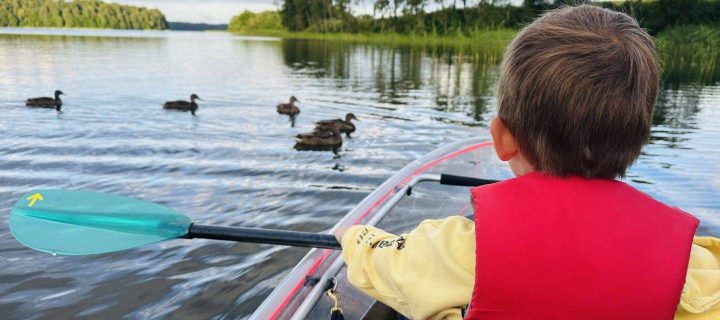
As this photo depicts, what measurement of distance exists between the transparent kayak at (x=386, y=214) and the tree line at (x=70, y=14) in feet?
285

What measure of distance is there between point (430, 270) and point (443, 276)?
0.11 ft

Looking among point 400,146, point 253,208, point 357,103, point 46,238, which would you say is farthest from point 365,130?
point 46,238

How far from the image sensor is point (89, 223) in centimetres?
254

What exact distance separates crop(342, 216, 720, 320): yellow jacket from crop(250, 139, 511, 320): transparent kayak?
0.68m

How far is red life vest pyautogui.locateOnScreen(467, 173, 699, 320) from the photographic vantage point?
1086mm

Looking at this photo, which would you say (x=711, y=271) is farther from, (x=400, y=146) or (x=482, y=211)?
(x=400, y=146)

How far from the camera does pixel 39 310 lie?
2900 mm

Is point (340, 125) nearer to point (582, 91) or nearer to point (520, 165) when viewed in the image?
point (520, 165)

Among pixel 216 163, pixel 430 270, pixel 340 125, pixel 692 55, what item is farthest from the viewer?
pixel 692 55

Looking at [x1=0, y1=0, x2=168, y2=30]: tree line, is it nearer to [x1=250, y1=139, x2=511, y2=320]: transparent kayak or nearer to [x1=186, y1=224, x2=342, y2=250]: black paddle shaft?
[x1=250, y1=139, x2=511, y2=320]: transparent kayak

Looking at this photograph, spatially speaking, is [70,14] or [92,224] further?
[70,14]

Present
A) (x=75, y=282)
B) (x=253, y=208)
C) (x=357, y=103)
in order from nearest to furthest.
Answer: (x=75, y=282) < (x=253, y=208) < (x=357, y=103)

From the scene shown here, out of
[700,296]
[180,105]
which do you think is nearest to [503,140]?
[700,296]

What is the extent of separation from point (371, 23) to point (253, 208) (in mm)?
61102
